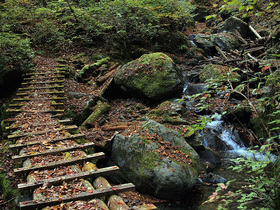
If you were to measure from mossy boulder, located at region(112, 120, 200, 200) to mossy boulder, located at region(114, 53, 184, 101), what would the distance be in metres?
3.32

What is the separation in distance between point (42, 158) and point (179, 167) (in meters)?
3.19

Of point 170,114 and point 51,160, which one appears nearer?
point 51,160

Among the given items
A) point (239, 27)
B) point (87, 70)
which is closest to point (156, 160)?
point (87, 70)

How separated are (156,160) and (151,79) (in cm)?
511

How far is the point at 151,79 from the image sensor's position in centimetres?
973

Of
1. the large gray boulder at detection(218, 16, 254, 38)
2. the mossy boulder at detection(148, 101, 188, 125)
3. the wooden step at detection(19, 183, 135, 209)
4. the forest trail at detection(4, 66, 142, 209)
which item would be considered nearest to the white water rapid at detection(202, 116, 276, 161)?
the mossy boulder at detection(148, 101, 188, 125)

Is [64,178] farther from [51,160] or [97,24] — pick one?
[97,24]

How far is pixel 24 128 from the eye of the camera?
5383 millimetres

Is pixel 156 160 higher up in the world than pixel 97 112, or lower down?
lower down

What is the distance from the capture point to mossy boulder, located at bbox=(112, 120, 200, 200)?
A: 507 centimetres

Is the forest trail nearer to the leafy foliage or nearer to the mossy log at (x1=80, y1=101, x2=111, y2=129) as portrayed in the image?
the mossy log at (x1=80, y1=101, x2=111, y2=129)

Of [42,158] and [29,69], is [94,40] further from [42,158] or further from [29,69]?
[42,158]

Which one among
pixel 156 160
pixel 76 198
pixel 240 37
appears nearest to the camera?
pixel 76 198

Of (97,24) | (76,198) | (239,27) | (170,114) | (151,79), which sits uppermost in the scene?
(97,24)
